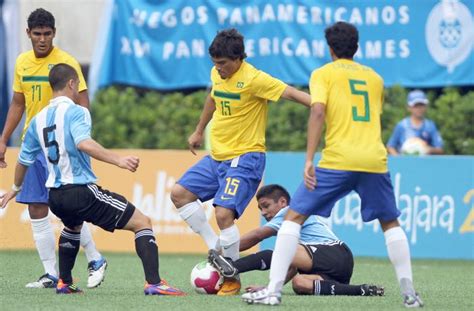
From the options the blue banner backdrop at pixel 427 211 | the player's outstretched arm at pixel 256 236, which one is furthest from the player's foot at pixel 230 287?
the blue banner backdrop at pixel 427 211

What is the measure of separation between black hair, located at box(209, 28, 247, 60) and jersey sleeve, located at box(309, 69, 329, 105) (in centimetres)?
132

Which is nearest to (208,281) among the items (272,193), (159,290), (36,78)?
(159,290)

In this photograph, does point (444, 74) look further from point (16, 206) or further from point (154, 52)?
point (16, 206)

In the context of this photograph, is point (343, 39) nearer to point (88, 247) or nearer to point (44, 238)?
point (88, 247)

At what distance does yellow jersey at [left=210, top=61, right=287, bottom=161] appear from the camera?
32.9 feet

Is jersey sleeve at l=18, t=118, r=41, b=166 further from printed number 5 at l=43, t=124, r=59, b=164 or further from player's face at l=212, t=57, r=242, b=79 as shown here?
player's face at l=212, t=57, r=242, b=79

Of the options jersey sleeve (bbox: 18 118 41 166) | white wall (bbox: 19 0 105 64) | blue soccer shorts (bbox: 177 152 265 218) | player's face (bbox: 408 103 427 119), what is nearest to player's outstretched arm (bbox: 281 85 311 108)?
blue soccer shorts (bbox: 177 152 265 218)

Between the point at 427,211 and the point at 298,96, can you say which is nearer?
the point at 298,96

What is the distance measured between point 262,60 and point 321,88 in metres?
9.78

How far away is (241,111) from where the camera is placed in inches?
399

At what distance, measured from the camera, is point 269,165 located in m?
15.6

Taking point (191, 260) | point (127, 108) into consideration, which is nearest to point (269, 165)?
point (191, 260)

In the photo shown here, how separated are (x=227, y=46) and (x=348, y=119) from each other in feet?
5.09

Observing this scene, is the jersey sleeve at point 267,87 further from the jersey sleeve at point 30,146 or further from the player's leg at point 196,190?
the jersey sleeve at point 30,146
